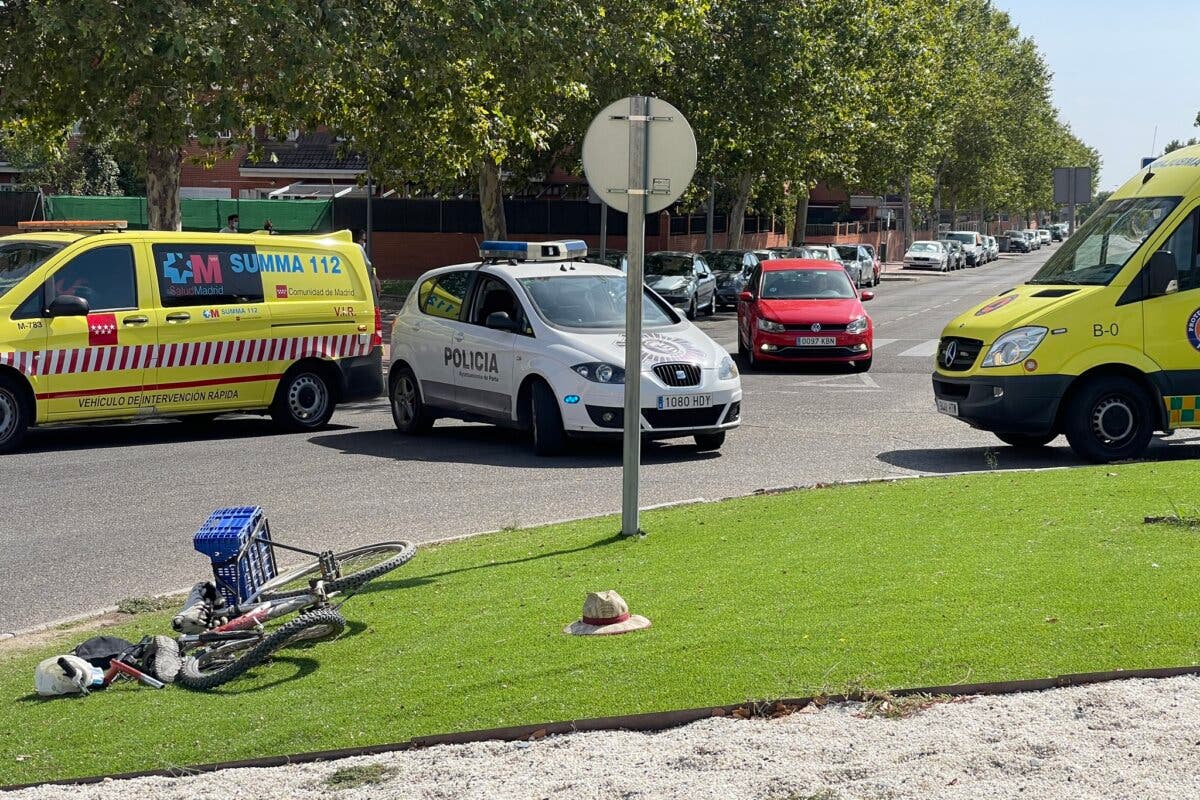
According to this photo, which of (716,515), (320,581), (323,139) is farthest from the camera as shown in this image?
(323,139)

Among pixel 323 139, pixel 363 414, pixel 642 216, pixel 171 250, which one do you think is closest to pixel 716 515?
pixel 642 216

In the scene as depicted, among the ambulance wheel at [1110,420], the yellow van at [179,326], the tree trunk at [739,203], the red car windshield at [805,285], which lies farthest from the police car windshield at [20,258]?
the tree trunk at [739,203]

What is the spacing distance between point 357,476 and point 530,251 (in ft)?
10.8

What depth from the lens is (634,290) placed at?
8.75 metres

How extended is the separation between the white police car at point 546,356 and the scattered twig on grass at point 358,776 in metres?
8.02

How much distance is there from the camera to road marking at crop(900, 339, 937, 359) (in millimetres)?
24109

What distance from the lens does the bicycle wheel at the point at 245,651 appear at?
21.1 feet

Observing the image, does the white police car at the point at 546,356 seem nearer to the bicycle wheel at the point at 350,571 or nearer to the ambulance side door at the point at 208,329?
the ambulance side door at the point at 208,329

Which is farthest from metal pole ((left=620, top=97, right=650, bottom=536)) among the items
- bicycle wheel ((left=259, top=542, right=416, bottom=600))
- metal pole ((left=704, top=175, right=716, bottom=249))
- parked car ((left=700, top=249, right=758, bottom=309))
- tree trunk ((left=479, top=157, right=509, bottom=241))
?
metal pole ((left=704, top=175, right=716, bottom=249))

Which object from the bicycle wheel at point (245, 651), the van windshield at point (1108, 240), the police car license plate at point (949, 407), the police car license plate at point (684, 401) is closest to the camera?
the bicycle wheel at point (245, 651)

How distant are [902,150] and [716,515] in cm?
4890

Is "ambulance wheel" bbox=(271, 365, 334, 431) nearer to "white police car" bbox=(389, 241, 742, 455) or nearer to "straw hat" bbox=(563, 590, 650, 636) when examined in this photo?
"white police car" bbox=(389, 241, 742, 455)

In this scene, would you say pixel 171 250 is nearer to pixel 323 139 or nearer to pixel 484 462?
pixel 484 462

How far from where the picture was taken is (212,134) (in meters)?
18.7
